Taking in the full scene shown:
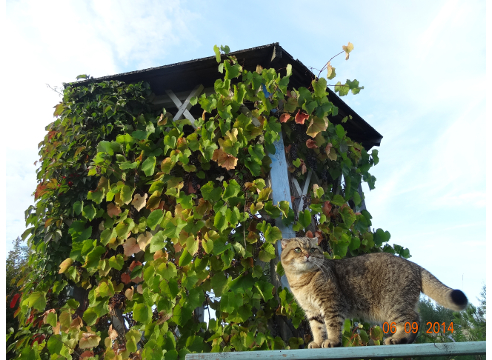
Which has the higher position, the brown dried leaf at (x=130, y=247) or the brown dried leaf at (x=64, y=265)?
the brown dried leaf at (x=130, y=247)

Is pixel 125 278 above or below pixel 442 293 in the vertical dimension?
above

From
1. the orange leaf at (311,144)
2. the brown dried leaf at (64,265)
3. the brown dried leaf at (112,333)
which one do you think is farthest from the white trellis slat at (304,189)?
the brown dried leaf at (64,265)

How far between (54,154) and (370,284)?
3.60m

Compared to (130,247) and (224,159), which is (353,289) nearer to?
(224,159)

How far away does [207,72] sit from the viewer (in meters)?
3.46

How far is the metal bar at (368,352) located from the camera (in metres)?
1.39

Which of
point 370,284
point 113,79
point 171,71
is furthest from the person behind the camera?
point 113,79

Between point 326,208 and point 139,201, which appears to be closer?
point 326,208

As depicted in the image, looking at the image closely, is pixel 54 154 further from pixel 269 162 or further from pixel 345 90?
pixel 345 90

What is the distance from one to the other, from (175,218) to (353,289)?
4.89 feet

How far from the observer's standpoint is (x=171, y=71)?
3.48 metres

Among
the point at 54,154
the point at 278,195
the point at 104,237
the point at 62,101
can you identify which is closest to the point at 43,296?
the point at 104,237

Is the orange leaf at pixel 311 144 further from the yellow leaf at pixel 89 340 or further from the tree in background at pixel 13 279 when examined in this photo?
Answer: the tree in background at pixel 13 279

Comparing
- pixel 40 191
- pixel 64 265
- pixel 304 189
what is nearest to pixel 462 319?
pixel 304 189
